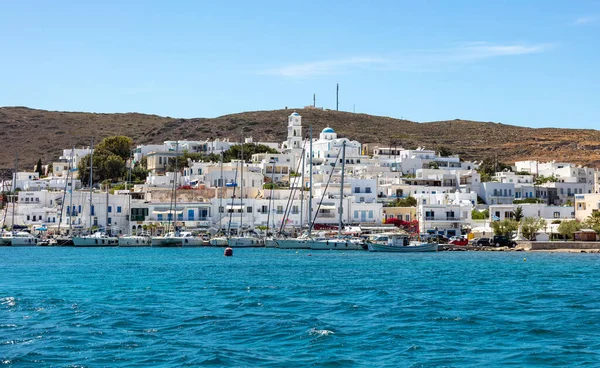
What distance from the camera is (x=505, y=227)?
78.0 metres

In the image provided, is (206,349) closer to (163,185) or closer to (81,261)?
(81,261)

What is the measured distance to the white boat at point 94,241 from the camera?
79.2 meters

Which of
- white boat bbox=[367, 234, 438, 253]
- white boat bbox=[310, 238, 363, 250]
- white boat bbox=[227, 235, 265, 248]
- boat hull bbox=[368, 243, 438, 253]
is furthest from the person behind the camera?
white boat bbox=[227, 235, 265, 248]

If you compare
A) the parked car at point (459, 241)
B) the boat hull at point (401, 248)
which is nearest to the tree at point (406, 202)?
the parked car at point (459, 241)

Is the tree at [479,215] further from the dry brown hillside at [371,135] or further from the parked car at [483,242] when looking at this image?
the dry brown hillside at [371,135]

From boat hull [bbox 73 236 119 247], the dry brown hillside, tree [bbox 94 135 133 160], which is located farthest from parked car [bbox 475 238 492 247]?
the dry brown hillside

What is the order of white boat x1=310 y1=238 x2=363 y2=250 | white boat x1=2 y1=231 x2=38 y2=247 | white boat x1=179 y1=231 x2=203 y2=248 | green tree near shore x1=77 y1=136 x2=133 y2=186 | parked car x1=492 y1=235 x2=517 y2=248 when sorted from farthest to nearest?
green tree near shore x1=77 y1=136 x2=133 y2=186 → white boat x1=2 y1=231 x2=38 y2=247 → white boat x1=179 y1=231 x2=203 y2=248 → parked car x1=492 y1=235 x2=517 y2=248 → white boat x1=310 y1=238 x2=363 y2=250

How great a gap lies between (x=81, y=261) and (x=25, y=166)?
11089cm

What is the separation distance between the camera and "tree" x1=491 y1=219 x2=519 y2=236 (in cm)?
7794

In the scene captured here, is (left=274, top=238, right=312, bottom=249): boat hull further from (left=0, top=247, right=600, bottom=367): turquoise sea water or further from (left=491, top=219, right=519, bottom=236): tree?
(left=0, top=247, right=600, bottom=367): turquoise sea water

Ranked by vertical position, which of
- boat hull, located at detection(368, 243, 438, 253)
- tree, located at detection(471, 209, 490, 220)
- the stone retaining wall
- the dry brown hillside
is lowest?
boat hull, located at detection(368, 243, 438, 253)

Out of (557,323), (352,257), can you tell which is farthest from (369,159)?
(557,323)

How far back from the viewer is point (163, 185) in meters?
97.6

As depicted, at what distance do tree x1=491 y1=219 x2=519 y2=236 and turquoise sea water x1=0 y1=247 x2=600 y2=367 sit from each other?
2411 cm
